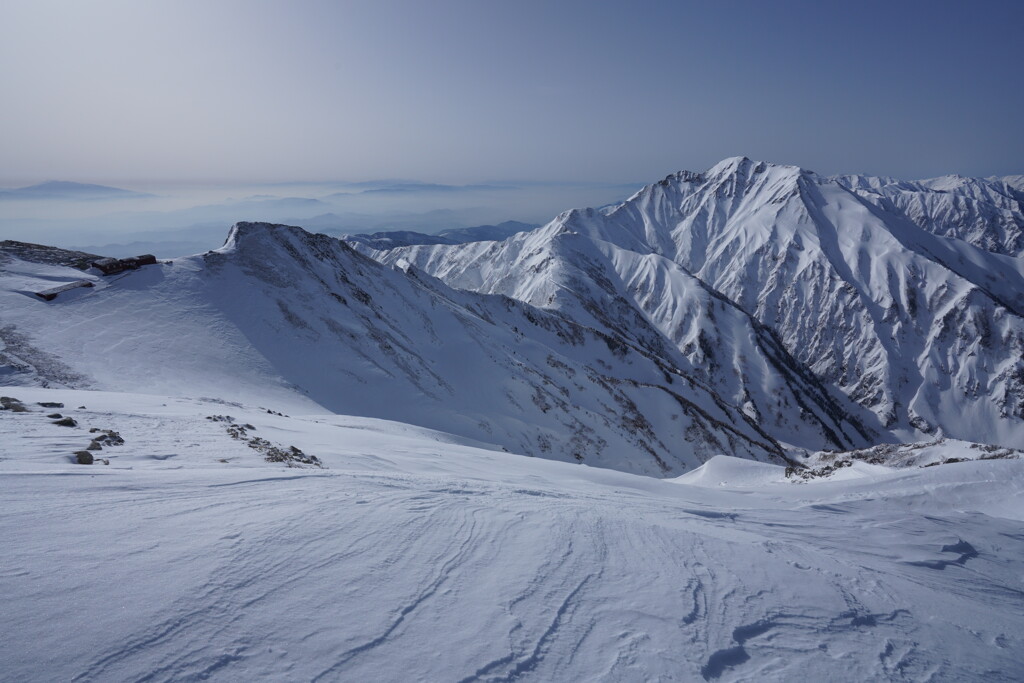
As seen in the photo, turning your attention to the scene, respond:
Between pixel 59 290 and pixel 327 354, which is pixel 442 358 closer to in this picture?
pixel 327 354

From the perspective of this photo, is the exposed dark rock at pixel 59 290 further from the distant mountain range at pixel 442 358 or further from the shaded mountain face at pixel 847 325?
the shaded mountain face at pixel 847 325

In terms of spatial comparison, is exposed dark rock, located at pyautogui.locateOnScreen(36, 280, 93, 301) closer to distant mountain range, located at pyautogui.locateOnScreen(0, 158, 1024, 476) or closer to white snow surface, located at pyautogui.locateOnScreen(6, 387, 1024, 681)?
distant mountain range, located at pyautogui.locateOnScreen(0, 158, 1024, 476)

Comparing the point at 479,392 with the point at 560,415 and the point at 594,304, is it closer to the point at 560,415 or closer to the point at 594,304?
the point at 560,415

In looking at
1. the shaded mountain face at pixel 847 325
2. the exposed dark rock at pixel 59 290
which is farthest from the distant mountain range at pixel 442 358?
A: the shaded mountain face at pixel 847 325

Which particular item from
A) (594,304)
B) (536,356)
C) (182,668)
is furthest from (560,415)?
(594,304)

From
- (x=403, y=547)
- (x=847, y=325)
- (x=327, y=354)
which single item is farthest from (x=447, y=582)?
(x=847, y=325)

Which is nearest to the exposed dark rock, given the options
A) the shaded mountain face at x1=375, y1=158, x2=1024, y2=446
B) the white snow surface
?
the white snow surface
